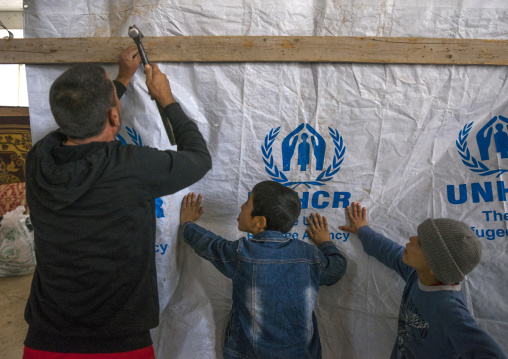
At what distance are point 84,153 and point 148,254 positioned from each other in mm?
333

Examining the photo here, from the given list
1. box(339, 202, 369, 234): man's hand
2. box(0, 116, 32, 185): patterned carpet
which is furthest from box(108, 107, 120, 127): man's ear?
box(0, 116, 32, 185): patterned carpet

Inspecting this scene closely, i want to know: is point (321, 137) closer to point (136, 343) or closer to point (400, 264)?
point (400, 264)

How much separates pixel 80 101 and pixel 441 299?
1130 mm

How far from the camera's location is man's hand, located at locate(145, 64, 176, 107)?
109 cm

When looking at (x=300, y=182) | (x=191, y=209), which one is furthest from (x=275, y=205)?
(x=191, y=209)

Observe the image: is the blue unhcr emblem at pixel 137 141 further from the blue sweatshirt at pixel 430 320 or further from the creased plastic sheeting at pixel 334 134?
the blue sweatshirt at pixel 430 320

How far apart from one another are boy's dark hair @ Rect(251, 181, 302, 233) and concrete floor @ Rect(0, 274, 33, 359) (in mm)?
1580

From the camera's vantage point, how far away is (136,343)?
975 millimetres

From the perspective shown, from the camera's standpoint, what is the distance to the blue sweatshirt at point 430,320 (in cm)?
88

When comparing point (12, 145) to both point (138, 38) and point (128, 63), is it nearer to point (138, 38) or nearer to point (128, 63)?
point (128, 63)

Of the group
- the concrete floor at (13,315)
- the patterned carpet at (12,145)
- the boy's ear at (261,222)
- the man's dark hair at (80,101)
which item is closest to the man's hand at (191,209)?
the boy's ear at (261,222)

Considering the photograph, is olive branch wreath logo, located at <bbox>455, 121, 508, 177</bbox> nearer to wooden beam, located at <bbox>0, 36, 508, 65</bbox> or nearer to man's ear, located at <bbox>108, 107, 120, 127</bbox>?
wooden beam, located at <bbox>0, 36, 508, 65</bbox>

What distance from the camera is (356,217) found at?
1324 mm

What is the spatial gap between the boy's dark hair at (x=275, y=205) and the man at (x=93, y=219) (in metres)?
0.27
